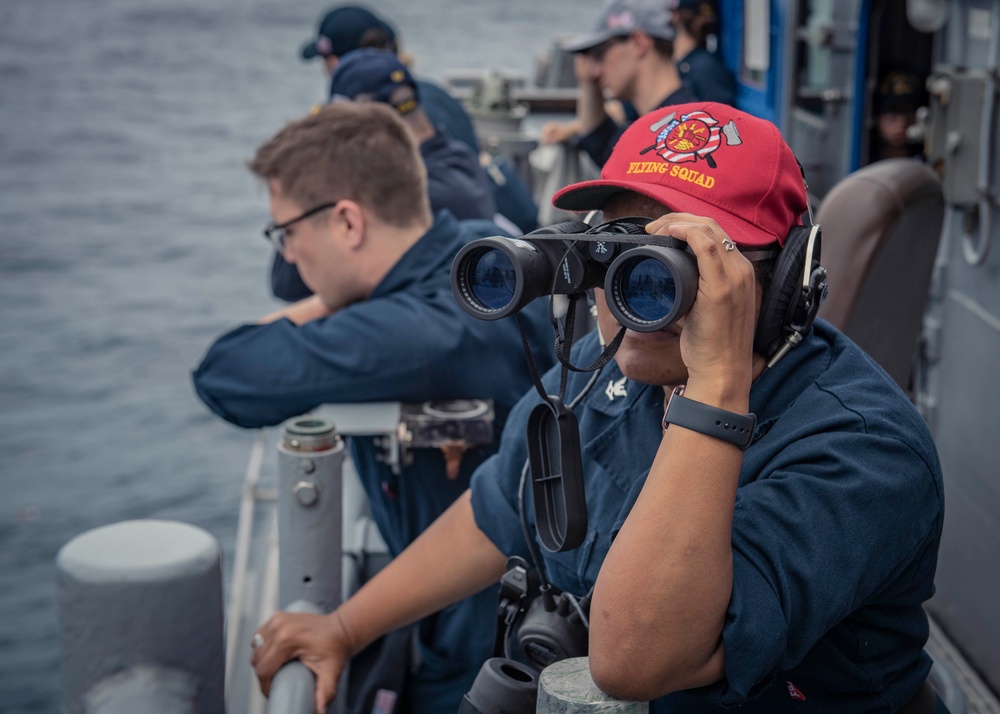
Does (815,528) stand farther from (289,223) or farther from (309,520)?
(289,223)

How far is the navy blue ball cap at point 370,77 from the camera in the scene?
4.61 meters

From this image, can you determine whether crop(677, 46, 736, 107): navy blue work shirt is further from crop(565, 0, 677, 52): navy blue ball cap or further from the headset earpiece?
the headset earpiece

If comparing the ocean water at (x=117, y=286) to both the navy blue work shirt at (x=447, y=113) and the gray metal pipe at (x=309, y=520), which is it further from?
the gray metal pipe at (x=309, y=520)

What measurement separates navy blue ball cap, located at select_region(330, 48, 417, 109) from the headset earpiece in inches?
126

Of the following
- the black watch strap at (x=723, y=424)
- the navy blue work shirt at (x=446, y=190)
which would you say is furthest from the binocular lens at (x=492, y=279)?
the navy blue work shirt at (x=446, y=190)

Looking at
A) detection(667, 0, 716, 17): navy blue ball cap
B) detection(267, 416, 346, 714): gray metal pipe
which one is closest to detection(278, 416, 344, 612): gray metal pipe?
detection(267, 416, 346, 714): gray metal pipe

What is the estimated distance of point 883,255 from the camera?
2.58 metres

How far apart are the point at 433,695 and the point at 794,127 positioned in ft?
14.2

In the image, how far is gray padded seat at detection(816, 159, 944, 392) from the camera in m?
2.55

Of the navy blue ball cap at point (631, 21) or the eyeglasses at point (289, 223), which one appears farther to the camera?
the navy blue ball cap at point (631, 21)

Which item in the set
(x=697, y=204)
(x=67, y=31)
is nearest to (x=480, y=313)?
(x=697, y=204)

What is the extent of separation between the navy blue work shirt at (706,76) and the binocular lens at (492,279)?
522 centimetres

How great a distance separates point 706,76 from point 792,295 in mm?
5556

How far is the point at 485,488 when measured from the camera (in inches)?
82.7
